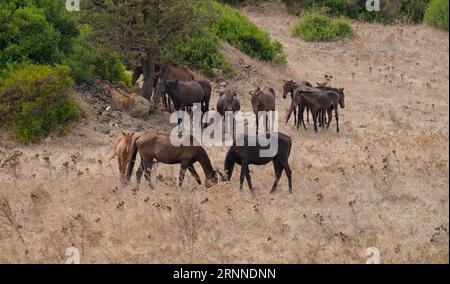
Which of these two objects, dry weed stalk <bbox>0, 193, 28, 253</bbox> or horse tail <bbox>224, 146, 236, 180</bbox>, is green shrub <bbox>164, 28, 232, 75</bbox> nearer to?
horse tail <bbox>224, 146, 236, 180</bbox>

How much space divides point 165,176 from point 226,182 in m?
1.79

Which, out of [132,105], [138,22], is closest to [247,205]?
[132,105]

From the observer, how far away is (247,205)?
11.6 m

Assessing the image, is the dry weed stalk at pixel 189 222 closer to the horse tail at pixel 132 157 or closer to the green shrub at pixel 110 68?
the horse tail at pixel 132 157

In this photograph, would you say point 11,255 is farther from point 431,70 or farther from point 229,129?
point 431,70

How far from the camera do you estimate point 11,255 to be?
1004cm

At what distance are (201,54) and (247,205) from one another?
1401 cm

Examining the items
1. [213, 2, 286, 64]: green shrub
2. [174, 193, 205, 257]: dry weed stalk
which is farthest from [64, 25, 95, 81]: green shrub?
[213, 2, 286, 64]: green shrub

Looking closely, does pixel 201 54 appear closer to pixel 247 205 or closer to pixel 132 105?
pixel 132 105

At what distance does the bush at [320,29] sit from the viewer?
33281mm

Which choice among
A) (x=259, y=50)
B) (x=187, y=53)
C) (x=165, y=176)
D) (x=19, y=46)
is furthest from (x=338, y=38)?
(x=165, y=176)

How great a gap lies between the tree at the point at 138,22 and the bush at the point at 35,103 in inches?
78.6

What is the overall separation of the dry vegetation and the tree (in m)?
2.01

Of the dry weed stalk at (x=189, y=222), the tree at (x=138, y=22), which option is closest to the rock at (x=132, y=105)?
the tree at (x=138, y=22)
